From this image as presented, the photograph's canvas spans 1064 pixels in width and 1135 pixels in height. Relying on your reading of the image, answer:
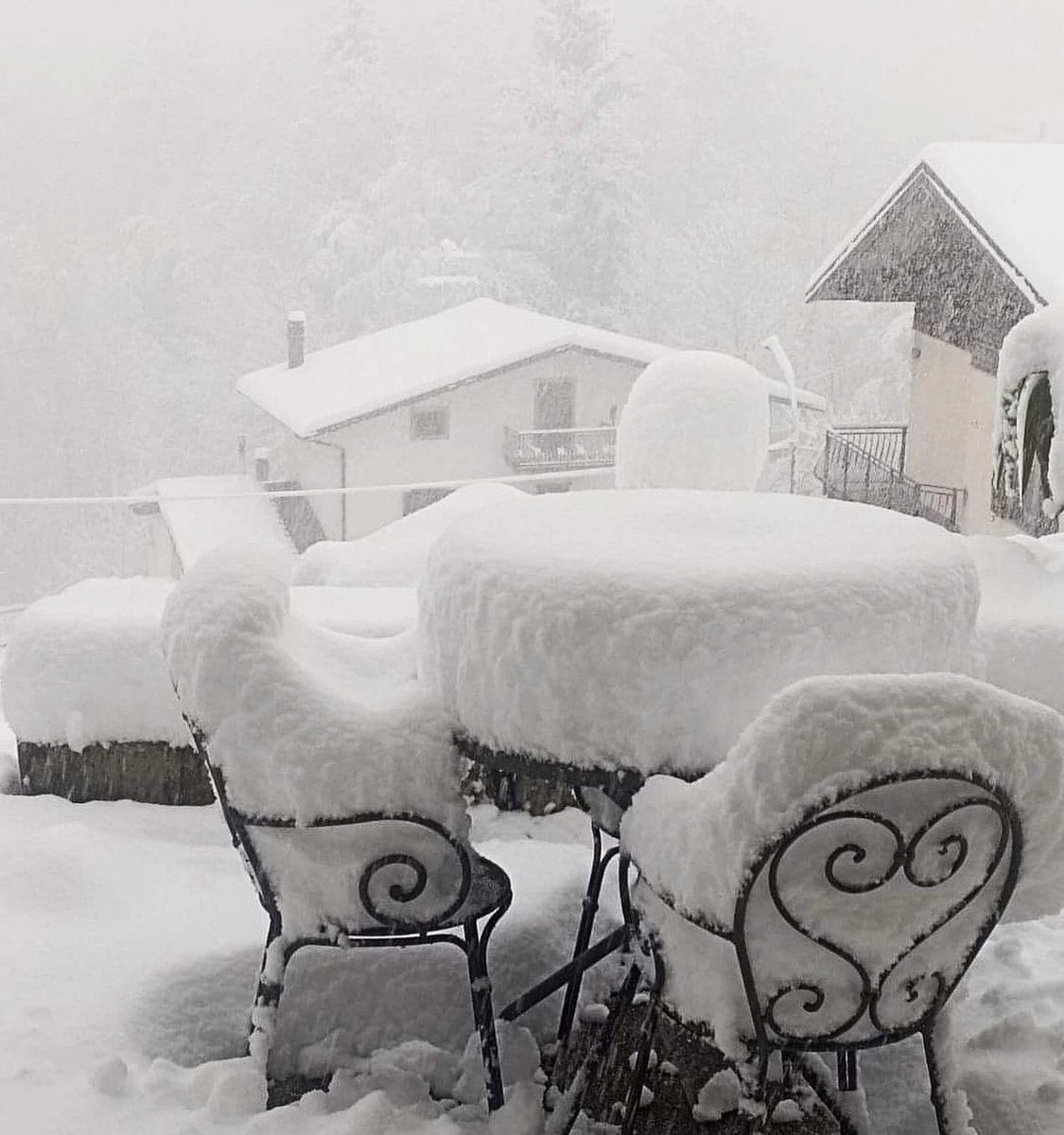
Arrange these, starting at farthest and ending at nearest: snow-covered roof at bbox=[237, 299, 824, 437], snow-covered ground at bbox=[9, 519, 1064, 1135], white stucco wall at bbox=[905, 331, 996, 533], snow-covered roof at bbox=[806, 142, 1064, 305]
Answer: snow-covered roof at bbox=[237, 299, 824, 437], white stucco wall at bbox=[905, 331, 996, 533], snow-covered roof at bbox=[806, 142, 1064, 305], snow-covered ground at bbox=[9, 519, 1064, 1135]

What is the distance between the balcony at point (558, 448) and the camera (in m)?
9.68

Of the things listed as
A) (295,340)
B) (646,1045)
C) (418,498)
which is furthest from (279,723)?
(295,340)

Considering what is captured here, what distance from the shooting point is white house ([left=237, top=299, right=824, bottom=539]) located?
368 inches

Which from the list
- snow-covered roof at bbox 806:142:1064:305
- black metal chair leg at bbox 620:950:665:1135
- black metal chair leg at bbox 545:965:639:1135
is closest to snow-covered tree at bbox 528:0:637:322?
snow-covered roof at bbox 806:142:1064:305

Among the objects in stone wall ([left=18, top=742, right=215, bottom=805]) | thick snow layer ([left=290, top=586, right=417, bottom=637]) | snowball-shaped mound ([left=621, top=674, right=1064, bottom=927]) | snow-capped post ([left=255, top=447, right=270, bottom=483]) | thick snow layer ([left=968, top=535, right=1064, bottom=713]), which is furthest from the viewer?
snow-capped post ([left=255, top=447, right=270, bottom=483])

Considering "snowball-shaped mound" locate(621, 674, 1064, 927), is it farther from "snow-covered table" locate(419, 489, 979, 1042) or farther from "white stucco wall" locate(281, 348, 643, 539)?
"white stucco wall" locate(281, 348, 643, 539)

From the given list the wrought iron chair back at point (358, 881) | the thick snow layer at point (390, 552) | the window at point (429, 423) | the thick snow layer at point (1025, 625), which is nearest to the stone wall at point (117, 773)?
the thick snow layer at point (390, 552)

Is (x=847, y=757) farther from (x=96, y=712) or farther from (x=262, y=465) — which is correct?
(x=262, y=465)

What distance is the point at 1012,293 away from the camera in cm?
538

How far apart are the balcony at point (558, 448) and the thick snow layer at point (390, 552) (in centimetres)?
626

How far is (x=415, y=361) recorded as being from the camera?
32.5ft

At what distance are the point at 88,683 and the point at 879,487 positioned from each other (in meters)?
5.37

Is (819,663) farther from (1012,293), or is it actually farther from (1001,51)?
(1001,51)

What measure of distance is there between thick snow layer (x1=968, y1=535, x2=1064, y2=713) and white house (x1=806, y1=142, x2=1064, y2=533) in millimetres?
3073
